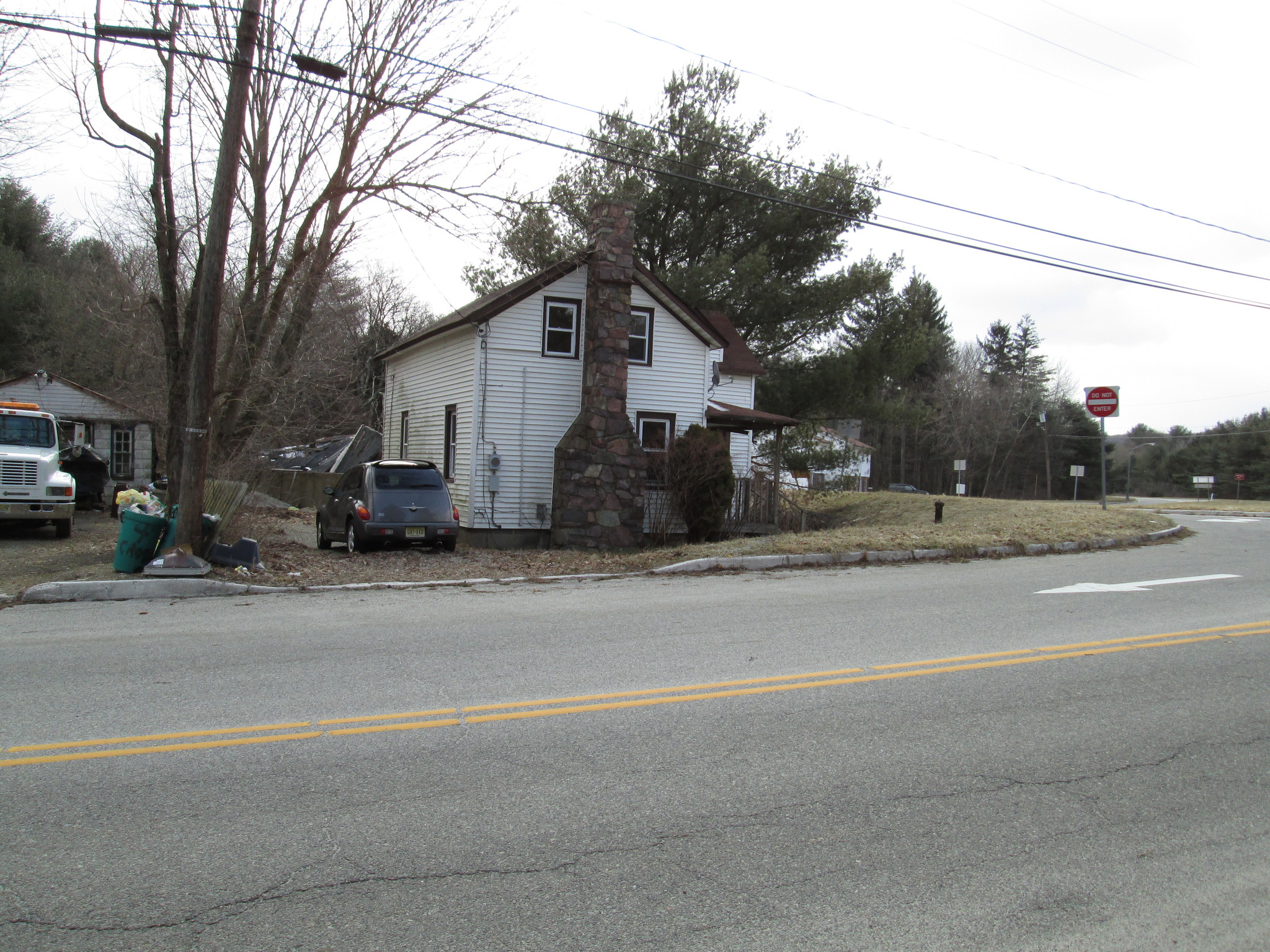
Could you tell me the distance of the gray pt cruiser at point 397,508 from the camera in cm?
1540

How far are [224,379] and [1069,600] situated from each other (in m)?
15.1

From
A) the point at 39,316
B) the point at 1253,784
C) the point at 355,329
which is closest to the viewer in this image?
the point at 1253,784

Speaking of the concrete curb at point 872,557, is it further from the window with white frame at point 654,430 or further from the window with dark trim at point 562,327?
the window with dark trim at point 562,327

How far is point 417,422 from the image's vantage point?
2381cm

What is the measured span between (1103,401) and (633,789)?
20.3 m

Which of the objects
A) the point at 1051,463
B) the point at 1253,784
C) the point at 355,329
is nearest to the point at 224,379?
the point at 1253,784

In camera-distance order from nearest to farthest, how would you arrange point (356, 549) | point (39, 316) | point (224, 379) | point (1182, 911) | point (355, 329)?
point (1182, 911) < point (356, 549) < point (224, 379) < point (39, 316) < point (355, 329)

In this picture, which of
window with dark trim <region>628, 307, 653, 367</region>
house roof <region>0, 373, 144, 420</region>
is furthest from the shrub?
house roof <region>0, 373, 144, 420</region>

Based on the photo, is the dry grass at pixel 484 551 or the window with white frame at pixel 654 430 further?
the window with white frame at pixel 654 430

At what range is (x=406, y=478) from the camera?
629 inches

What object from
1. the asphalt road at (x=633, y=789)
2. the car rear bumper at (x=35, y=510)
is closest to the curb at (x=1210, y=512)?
the asphalt road at (x=633, y=789)

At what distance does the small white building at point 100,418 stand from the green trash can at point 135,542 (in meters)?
16.8

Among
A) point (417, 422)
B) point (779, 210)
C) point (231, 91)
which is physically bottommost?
point (417, 422)

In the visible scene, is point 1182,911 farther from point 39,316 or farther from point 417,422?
point 39,316
